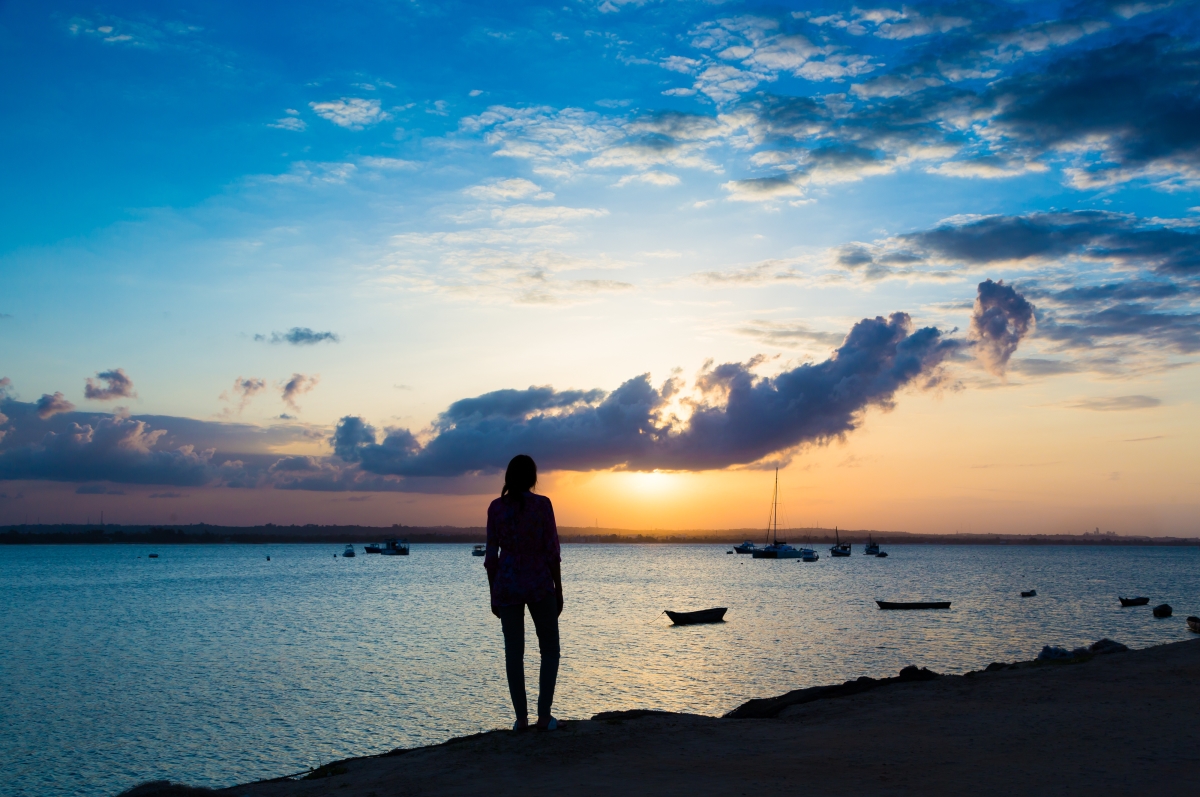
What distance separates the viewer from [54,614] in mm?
65000

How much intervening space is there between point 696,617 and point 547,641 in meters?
44.0

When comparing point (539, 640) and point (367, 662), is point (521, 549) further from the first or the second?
point (367, 662)

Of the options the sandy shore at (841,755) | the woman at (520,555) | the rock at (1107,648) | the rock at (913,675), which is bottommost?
the rock at (1107,648)

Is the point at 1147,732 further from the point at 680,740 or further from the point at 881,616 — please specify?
the point at 881,616

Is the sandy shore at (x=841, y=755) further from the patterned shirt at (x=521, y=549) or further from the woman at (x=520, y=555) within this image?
the patterned shirt at (x=521, y=549)

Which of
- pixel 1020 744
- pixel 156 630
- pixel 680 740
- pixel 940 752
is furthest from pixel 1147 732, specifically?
pixel 156 630

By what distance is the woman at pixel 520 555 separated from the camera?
9.38 m

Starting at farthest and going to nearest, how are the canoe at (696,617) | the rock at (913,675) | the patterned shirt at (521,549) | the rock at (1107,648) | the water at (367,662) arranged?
the canoe at (696,617) → the rock at (1107,648) → the water at (367,662) → the rock at (913,675) → the patterned shirt at (521,549)

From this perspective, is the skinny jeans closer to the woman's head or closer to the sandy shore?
the sandy shore

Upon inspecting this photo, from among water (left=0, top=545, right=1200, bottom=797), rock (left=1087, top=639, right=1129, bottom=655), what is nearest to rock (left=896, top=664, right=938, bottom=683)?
water (left=0, top=545, right=1200, bottom=797)

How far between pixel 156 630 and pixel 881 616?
5020 cm

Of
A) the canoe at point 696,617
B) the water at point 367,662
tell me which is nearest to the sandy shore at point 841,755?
the water at point 367,662

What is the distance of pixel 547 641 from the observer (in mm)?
9641

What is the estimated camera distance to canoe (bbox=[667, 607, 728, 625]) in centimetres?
5103
